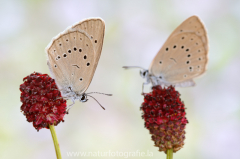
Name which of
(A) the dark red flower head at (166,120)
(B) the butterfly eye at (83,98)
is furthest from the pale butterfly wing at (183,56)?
(B) the butterfly eye at (83,98)

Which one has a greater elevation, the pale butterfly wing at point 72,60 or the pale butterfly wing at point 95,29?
the pale butterfly wing at point 95,29

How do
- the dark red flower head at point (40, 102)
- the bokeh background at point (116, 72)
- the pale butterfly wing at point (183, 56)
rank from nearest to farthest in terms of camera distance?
the dark red flower head at point (40, 102), the pale butterfly wing at point (183, 56), the bokeh background at point (116, 72)

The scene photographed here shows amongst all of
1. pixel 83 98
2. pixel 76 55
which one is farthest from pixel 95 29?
pixel 83 98

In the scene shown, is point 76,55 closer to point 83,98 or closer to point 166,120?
point 83,98

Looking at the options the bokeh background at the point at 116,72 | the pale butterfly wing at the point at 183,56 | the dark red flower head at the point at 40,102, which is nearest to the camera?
the dark red flower head at the point at 40,102

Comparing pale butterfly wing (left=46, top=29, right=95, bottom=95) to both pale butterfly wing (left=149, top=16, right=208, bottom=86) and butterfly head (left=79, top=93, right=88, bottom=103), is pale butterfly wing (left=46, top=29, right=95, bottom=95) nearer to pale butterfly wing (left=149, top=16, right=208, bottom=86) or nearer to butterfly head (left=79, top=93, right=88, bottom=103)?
butterfly head (left=79, top=93, right=88, bottom=103)

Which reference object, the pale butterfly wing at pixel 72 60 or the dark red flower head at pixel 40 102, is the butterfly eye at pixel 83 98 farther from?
the dark red flower head at pixel 40 102

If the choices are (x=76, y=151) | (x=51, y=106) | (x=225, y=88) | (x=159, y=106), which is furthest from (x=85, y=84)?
(x=225, y=88)
